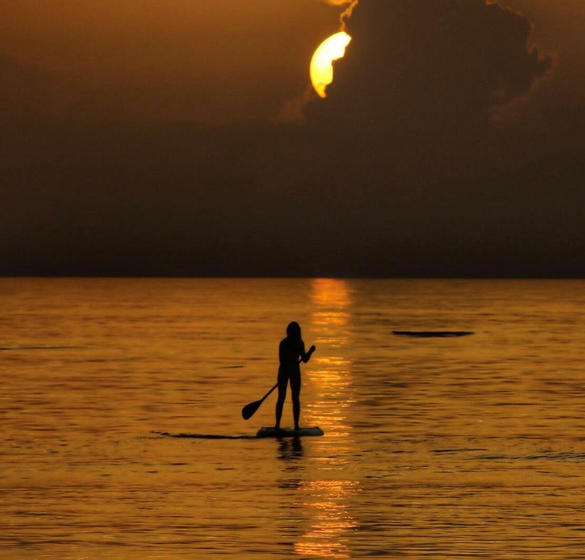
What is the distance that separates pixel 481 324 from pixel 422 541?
88473 mm

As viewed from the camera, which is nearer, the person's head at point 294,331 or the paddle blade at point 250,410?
the person's head at point 294,331

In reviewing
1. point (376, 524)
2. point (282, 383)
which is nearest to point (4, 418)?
point (282, 383)

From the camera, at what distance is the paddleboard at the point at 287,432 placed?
29.8m

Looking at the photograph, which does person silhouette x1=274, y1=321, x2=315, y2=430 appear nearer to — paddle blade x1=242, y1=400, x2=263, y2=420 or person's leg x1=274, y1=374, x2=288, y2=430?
person's leg x1=274, y1=374, x2=288, y2=430

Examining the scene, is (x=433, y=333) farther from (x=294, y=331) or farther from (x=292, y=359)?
(x=294, y=331)

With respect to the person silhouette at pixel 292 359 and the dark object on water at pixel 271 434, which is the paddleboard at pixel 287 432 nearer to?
the dark object on water at pixel 271 434

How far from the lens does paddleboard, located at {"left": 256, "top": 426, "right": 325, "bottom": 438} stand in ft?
97.8

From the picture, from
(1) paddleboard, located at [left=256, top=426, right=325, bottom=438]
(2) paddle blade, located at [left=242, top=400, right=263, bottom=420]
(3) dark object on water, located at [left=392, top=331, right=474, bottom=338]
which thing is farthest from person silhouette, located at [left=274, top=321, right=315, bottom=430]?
(3) dark object on water, located at [left=392, top=331, right=474, bottom=338]

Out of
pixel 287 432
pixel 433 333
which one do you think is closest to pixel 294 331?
pixel 287 432

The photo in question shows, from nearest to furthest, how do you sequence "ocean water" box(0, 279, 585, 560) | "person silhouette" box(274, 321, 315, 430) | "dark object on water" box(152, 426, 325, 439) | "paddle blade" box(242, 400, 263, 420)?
"ocean water" box(0, 279, 585, 560) → "person silhouette" box(274, 321, 315, 430) → "dark object on water" box(152, 426, 325, 439) → "paddle blade" box(242, 400, 263, 420)

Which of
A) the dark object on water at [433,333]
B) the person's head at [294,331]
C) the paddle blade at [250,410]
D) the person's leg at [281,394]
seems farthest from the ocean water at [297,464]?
the dark object on water at [433,333]

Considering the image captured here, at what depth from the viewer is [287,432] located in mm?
29844

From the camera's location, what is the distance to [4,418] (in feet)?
112

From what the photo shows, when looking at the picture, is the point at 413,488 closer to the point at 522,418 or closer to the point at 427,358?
the point at 522,418
